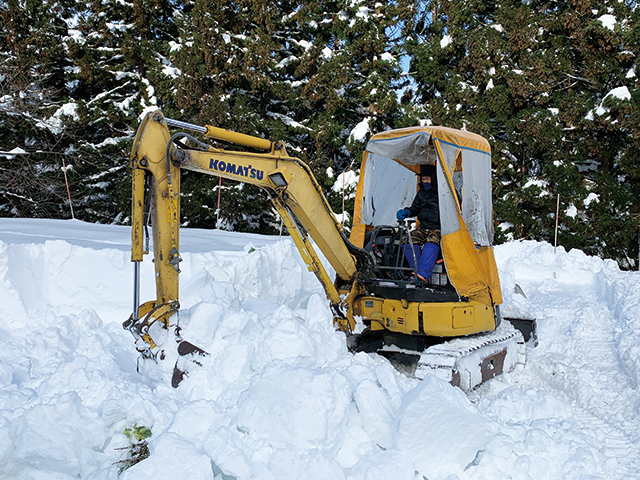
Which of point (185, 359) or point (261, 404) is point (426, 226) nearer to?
point (185, 359)

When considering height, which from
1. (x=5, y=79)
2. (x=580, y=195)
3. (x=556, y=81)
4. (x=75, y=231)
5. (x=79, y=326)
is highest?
(x=556, y=81)

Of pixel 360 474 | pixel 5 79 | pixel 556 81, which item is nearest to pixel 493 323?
pixel 360 474

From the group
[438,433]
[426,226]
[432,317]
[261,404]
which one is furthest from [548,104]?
[261,404]

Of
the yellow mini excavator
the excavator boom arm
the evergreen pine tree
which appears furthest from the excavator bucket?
the evergreen pine tree

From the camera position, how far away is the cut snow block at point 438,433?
10.2ft

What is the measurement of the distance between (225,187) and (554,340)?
13.6 m

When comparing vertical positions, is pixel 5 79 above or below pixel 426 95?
below

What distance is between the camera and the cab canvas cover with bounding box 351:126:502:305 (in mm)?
5344

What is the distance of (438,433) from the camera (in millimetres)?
3189

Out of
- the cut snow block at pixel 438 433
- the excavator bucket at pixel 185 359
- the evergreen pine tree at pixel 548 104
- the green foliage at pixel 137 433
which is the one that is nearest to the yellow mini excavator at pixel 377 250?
the excavator bucket at pixel 185 359

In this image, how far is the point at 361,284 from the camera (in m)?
5.88

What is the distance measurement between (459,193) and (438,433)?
2977mm

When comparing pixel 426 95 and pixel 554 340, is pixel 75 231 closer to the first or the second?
pixel 554 340

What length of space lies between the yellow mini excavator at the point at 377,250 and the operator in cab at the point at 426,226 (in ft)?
0.33
